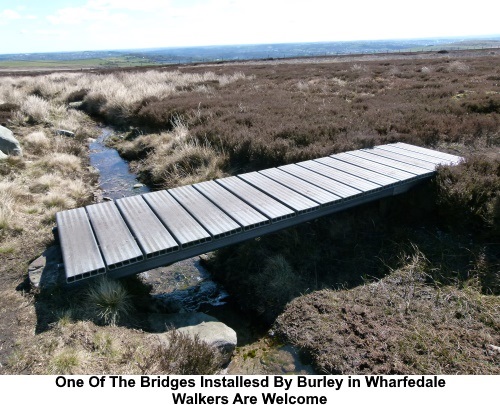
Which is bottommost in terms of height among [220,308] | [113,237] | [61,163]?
[220,308]

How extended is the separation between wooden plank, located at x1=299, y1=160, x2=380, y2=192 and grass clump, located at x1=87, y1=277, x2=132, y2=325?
140 inches

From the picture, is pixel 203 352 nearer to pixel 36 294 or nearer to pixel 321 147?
pixel 36 294

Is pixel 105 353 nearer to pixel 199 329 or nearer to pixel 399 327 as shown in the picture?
pixel 199 329

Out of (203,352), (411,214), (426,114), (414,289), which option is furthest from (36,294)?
(426,114)

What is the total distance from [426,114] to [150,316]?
30.7 feet

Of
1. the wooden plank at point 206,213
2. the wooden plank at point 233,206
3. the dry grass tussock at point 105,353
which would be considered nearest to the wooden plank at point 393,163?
the wooden plank at point 233,206

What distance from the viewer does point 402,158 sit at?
6.93m

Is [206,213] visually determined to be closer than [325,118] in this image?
Yes

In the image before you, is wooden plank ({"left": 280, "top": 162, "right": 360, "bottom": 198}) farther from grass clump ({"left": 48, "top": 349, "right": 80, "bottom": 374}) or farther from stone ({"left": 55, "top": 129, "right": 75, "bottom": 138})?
stone ({"left": 55, "top": 129, "right": 75, "bottom": 138})

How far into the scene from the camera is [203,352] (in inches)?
142

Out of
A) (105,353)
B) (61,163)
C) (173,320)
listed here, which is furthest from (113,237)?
(61,163)

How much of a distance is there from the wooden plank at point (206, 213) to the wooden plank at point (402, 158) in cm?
367

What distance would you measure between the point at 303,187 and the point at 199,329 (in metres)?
2.64

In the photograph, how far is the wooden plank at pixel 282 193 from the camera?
5.01 meters
